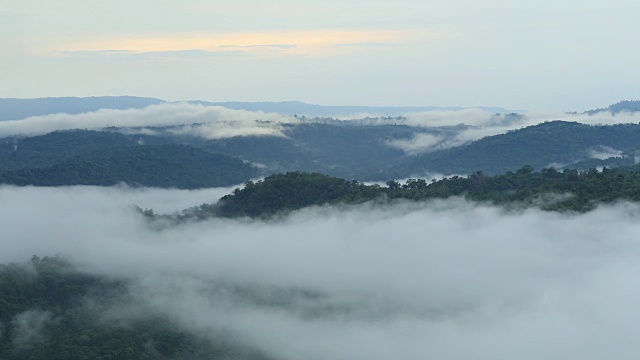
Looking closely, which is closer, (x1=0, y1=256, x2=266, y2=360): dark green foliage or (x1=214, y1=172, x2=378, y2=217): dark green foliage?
(x1=0, y1=256, x2=266, y2=360): dark green foliage

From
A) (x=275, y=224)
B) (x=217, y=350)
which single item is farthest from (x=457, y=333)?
(x=275, y=224)

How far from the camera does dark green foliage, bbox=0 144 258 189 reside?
152m

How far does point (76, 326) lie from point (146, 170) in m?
107

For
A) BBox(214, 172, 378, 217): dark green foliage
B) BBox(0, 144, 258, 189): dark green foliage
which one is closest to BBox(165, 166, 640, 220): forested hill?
BBox(214, 172, 378, 217): dark green foliage

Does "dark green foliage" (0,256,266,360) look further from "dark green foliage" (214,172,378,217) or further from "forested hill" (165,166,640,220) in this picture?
"forested hill" (165,166,640,220)

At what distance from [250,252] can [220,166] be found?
10568 cm

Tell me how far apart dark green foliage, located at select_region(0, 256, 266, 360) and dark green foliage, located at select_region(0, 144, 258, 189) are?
79.2 m

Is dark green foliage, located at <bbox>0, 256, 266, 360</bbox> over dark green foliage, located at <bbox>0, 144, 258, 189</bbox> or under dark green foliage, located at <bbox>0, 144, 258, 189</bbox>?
under

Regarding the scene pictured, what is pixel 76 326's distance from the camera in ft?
208

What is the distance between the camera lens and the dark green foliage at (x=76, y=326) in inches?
2307

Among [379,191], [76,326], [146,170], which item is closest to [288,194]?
[379,191]

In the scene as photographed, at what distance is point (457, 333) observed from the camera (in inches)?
2514

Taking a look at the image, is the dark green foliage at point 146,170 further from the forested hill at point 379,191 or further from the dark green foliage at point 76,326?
the dark green foliage at point 76,326

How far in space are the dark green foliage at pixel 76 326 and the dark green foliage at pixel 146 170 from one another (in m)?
79.2
